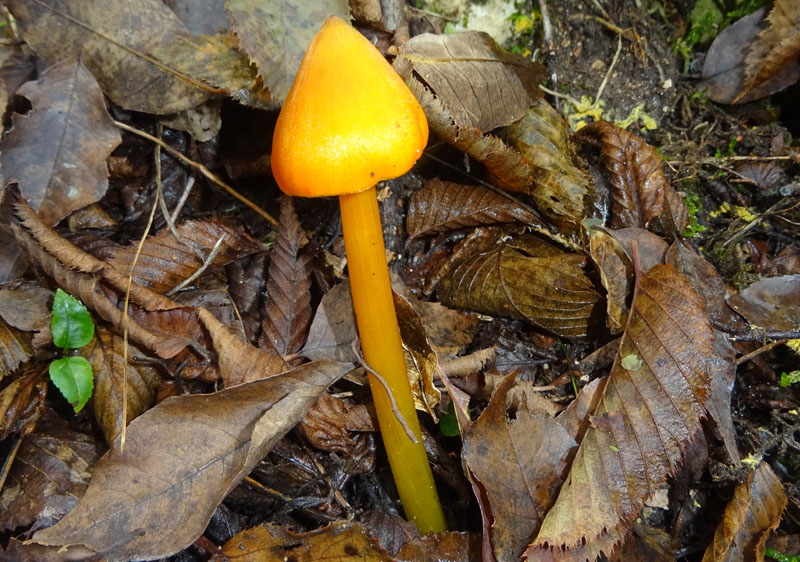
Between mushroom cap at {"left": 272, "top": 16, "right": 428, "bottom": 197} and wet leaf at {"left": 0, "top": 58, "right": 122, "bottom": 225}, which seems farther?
wet leaf at {"left": 0, "top": 58, "right": 122, "bottom": 225}

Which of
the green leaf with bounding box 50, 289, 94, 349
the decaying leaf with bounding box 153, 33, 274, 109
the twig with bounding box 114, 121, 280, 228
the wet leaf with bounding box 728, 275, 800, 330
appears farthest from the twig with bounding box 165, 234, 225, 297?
the wet leaf with bounding box 728, 275, 800, 330

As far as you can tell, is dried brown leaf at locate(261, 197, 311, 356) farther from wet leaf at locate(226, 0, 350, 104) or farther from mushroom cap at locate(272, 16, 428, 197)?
mushroom cap at locate(272, 16, 428, 197)

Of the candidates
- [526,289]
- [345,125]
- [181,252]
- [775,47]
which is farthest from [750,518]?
[181,252]

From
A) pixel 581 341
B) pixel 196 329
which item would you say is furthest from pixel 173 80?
pixel 581 341

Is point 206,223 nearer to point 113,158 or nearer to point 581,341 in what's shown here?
point 113,158

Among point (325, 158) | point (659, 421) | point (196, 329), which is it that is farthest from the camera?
point (196, 329)

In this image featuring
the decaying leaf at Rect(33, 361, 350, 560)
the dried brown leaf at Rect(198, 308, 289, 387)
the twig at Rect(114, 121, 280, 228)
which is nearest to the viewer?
the decaying leaf at Rect(33, 361, 350, 560)

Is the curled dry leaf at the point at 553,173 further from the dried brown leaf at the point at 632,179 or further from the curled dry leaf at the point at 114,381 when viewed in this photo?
the curled dry leaf at the point at 114,381
